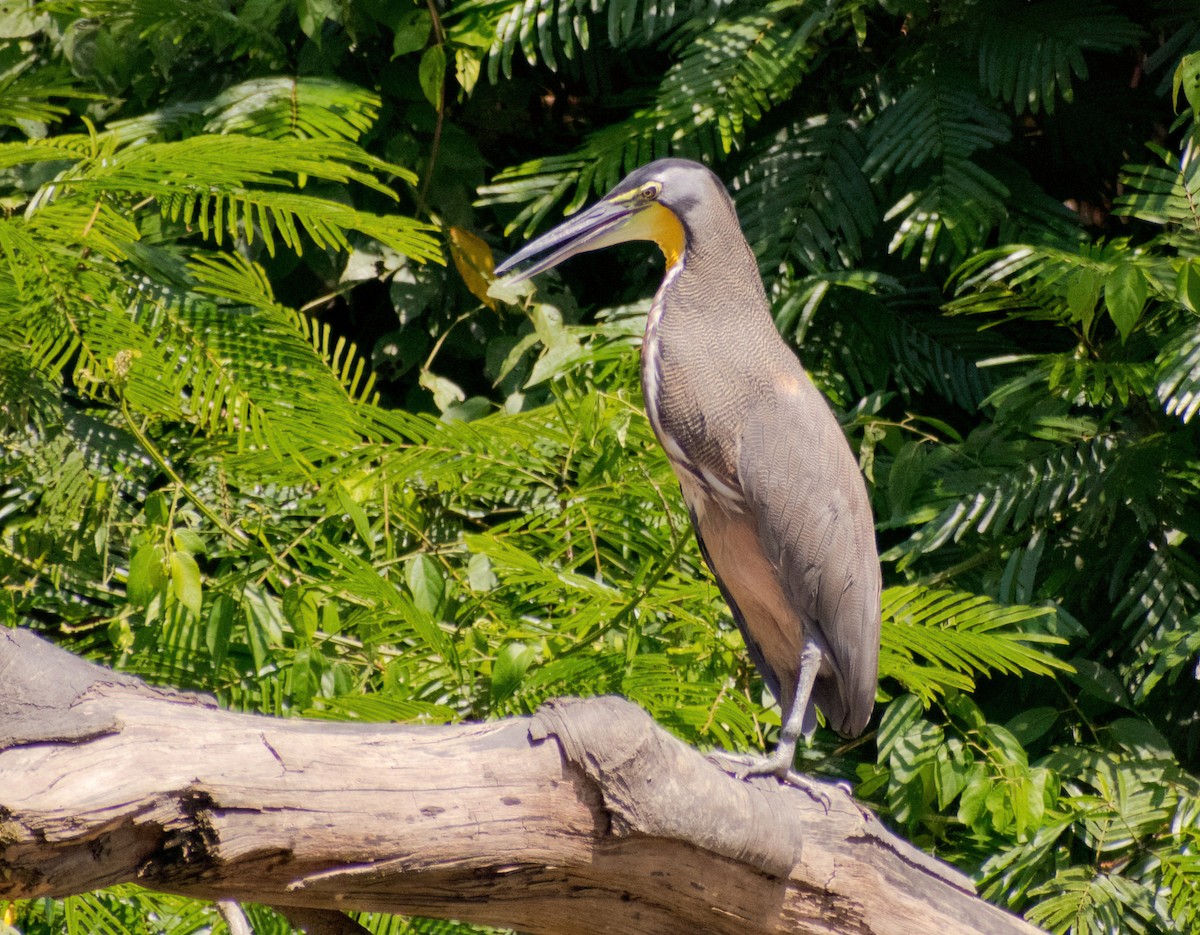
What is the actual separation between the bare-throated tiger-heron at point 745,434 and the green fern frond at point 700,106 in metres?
0.93

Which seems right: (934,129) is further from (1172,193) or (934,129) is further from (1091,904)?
(1091,904)

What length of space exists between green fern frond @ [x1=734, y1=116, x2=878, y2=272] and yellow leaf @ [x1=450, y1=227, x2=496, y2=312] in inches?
27.6

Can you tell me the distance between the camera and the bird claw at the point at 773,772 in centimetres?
198

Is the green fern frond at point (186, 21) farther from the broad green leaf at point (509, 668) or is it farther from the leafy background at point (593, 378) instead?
the broad green leaf at point (509, 668)

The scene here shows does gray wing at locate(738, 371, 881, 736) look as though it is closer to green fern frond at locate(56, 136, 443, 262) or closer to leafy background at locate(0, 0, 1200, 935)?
leafy background at locate(0, 0, 1200, 935)

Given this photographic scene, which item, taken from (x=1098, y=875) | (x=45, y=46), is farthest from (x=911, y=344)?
(x=45, y=46)

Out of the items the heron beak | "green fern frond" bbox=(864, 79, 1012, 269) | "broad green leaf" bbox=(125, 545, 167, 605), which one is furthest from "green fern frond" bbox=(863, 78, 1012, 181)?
"broad green leaf" bbox=(125, 545, 167, 605)

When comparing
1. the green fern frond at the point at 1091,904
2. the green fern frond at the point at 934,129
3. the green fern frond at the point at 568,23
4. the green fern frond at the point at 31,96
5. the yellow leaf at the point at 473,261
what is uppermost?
the green fern frond at the point at 568,23

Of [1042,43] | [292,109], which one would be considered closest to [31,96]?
[292,109]

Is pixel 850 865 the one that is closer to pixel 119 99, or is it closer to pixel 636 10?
pixel 636 10

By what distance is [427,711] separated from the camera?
91.0 inches

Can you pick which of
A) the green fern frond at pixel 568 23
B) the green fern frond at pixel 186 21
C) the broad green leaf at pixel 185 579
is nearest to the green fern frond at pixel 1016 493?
the green fern frond at pixel 568 23

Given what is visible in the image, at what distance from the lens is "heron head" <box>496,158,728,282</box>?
2305 millimetres

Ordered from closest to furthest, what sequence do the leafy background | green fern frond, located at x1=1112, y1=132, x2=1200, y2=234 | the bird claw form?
1. the bird claw
2. the leafy background
3. green fern frond, located at x1=1112, y1=132, x2=1200, y2=234
